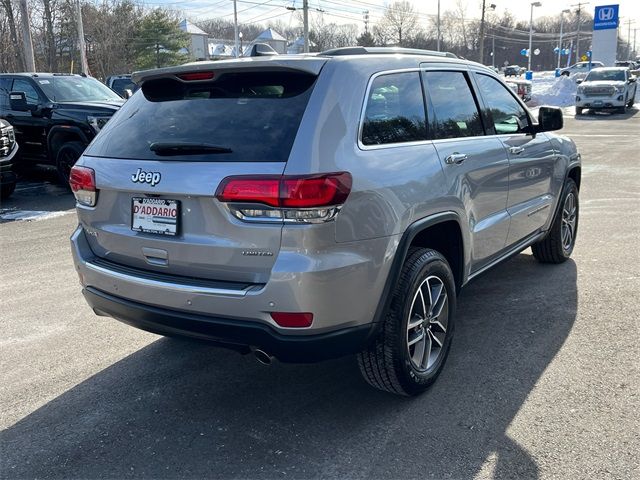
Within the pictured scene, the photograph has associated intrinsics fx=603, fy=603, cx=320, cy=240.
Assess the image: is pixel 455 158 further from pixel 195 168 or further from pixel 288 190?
pixel 195 168

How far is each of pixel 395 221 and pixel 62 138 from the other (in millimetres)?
9451

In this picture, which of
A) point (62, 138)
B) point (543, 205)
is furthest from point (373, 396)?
point (62, 138)

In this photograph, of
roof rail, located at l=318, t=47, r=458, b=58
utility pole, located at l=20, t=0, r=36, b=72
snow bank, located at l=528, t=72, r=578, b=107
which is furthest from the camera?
snow bank, located at l=528, t=72, r=578, b=107

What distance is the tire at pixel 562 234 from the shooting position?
218 inches

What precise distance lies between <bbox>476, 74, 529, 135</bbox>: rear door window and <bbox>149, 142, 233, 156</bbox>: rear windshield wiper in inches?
86.5

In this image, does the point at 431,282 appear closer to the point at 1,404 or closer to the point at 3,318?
the point at 1,404

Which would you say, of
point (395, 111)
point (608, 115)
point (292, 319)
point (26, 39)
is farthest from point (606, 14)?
point (292, 319)

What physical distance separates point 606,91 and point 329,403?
1022 inches

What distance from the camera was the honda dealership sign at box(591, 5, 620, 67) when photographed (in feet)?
140

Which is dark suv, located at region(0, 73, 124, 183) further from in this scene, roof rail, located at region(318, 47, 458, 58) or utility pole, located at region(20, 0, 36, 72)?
utility pole, located at region(20, 0, 36, 72)

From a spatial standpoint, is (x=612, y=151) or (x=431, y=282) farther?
(x=612, y=151)

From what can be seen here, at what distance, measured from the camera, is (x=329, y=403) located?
336cm

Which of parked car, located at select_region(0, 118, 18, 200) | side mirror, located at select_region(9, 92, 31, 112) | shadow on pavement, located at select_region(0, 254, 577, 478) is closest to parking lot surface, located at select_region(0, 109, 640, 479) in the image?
shadow on pavement, located at select_region(0, 254, 577, 478)

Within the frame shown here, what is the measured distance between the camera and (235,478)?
107 inches
